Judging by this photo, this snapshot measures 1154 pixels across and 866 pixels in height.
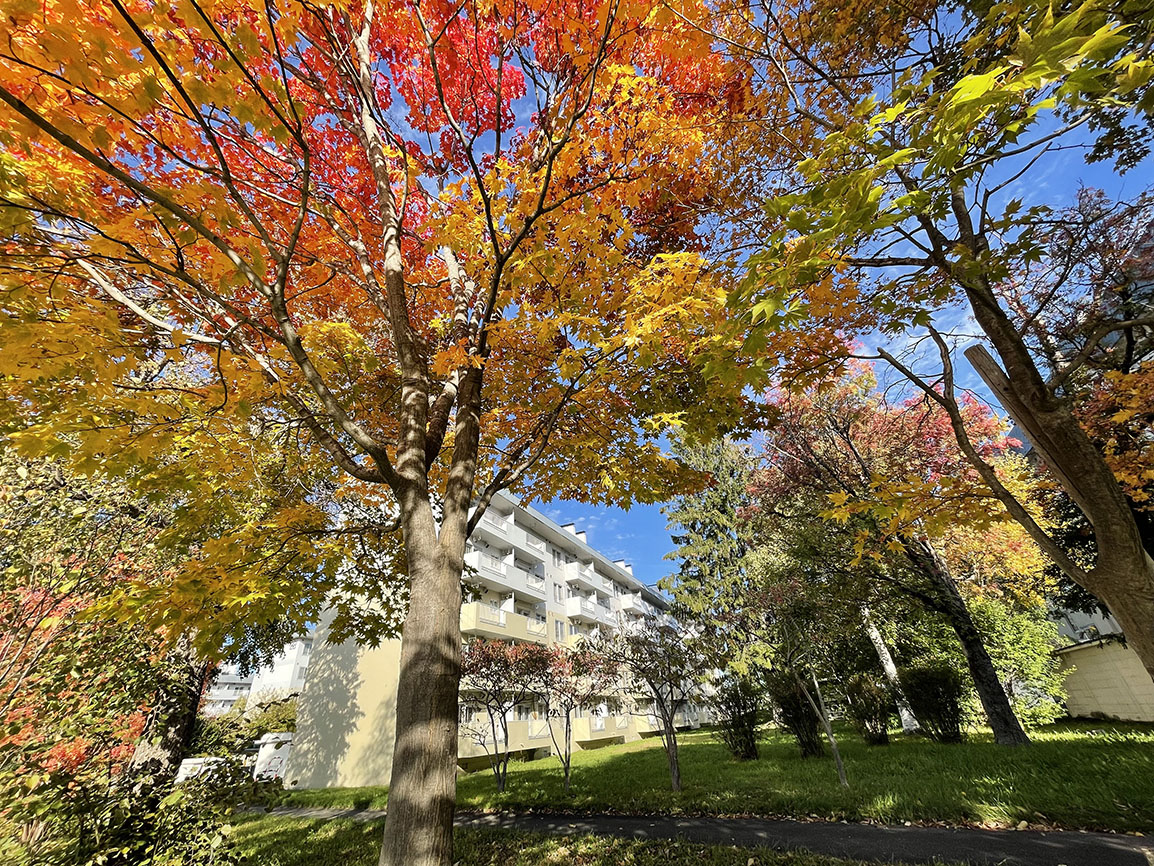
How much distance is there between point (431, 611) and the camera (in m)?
3.32

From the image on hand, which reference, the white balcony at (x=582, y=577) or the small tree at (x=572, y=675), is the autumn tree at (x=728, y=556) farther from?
the white balcony at (x=582, y=577)

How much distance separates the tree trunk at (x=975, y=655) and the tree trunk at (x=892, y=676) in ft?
9.07

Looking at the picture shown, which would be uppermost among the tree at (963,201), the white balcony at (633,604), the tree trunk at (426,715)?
the white balcony at (633,604)

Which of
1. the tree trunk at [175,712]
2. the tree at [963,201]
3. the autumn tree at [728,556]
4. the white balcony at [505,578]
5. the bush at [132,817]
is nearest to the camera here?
the tree at [963,201]

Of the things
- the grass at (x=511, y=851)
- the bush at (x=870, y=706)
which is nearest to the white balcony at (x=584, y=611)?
the bush at (x=870, y=706)

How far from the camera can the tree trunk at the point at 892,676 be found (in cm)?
1428

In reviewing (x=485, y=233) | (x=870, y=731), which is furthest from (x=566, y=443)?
(x=870, y=731)

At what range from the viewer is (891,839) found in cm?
620

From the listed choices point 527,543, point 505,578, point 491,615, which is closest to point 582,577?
point 527,543

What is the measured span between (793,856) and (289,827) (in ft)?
38.1

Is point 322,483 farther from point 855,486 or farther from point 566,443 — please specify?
point 855,486

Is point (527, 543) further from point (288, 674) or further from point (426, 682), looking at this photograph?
point (288, 674)

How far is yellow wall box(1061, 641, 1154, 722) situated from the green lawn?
1.12m

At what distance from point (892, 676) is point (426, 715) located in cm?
1741
